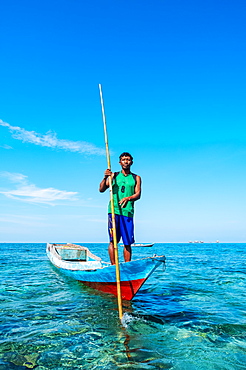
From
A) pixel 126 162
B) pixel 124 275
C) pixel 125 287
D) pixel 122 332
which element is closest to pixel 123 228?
pixel 124 275

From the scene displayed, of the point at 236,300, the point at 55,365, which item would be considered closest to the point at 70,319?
the point at 55,365

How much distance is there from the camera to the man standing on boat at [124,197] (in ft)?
19.1

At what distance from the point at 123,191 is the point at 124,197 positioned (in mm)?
145

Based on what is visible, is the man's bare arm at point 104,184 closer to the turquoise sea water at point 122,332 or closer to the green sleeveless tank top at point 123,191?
the green sleeveless tank top at point 123,191

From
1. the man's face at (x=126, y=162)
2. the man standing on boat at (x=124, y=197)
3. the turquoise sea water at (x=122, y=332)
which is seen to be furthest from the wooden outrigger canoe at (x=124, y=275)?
the man's face at (x=126, y=162)

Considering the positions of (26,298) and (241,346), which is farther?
(26,298)

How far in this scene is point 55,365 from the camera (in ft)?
10.1

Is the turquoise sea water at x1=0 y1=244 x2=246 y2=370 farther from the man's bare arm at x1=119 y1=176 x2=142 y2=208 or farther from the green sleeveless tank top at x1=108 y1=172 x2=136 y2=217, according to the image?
the man's bare arm at x1=119 y1=176 x2=142 y2=208

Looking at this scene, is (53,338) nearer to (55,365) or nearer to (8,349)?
(8,349)

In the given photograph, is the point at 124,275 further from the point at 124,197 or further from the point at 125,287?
the point at 124,197

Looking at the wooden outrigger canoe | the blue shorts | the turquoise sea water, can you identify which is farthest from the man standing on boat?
the turquoise sea water

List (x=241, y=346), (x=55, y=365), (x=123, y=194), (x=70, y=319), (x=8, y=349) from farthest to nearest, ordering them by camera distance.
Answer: (x=123, y=194), (x=70, y=319), (x=241, y=346), (x=8, y=349), (x=55, y=365)

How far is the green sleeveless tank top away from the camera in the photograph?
584cm

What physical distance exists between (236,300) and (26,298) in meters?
5.68
